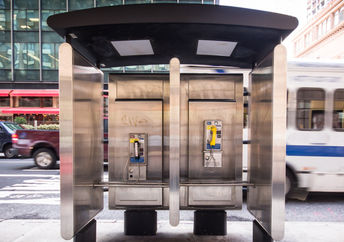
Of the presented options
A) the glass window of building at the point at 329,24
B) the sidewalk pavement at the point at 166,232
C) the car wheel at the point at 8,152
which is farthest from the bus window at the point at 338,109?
the glass window of building at the point at 329,24

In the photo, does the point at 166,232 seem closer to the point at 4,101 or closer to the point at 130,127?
the point at 130,127

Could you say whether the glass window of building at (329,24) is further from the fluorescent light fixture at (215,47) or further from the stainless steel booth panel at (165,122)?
the fluorescent light fixture at (215,47)

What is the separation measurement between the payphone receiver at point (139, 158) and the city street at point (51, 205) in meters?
1.59

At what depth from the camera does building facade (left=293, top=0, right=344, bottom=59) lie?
105ft

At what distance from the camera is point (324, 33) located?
1556 inches

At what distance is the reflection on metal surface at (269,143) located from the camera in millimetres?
2295

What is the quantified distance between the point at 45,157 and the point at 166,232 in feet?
20.5

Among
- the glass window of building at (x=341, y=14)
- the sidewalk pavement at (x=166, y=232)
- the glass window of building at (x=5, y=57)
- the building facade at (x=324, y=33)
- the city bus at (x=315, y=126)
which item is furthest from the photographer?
the glass window of building at (x=341, y=14)

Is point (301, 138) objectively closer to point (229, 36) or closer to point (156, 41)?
point (229, 36)

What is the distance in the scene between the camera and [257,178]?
2.94 m

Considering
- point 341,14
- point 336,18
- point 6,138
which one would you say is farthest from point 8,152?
point 336,18

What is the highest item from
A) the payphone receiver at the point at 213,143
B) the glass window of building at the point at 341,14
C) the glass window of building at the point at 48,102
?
the glass window of building at the point at 341,14

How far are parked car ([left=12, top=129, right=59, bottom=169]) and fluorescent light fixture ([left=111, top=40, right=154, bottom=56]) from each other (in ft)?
19.5

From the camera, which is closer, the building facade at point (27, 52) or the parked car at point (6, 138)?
the parked car at point (6, 138)
